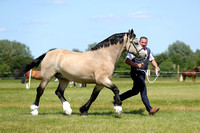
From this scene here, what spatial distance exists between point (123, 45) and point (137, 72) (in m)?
0.91

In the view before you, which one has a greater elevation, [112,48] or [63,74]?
[112,48]

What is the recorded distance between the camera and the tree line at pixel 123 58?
240 ft

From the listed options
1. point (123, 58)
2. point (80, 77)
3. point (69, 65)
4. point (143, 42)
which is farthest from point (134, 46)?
point (123, 58)

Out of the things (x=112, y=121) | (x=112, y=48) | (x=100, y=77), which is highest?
(x=112, y=48)

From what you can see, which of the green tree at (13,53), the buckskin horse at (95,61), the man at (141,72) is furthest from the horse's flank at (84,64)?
the green tree at (13,53)

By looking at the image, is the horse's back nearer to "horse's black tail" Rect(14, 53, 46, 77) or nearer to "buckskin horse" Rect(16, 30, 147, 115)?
"buckskin horse" Rect(16, 30, 147, 115)

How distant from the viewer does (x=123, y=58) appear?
3103 inches

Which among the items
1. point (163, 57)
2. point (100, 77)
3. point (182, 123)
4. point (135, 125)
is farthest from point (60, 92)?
point (163, 57)

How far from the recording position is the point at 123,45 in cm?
881

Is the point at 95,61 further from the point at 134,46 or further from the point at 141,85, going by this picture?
the point at 141,85

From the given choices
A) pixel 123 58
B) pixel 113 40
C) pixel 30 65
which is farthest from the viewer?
pixel 123 58

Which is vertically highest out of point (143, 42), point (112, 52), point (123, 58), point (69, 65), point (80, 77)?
point (143, 42)

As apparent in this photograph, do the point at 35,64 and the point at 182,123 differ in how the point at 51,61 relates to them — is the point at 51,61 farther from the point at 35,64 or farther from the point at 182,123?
the point at 182,123

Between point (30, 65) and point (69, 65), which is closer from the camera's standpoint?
point (69, 65)
